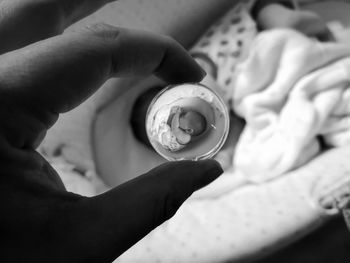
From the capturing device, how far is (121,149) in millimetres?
908

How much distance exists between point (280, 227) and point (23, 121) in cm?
43

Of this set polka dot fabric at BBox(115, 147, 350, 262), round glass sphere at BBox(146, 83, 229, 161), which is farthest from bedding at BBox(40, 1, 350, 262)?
round glass sphere at BBox(146, 83, 229, 161)

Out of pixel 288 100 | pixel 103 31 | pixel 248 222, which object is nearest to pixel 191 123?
pixel 103 31

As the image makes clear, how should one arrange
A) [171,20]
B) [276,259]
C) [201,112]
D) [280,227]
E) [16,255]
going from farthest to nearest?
1. [171,20]
2. [276,259]
3. [280,227]
4. [201,112]
5. [16,255]

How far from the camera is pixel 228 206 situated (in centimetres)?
75

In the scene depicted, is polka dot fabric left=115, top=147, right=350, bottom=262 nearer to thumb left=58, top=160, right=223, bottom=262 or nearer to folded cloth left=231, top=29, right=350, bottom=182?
folded cloth left=231, top=29, right=350, bottom=182

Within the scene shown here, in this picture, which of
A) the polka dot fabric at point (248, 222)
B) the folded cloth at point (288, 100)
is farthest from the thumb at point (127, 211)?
the folded cloth at point (288, 100)

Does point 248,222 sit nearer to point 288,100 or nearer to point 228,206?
point 228,206

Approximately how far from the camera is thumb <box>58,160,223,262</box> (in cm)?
36

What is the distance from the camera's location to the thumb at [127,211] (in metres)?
0.36

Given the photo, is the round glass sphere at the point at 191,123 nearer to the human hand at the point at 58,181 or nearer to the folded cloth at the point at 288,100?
the human hand at the point at 58,181

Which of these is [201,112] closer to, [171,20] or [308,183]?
[308,183]

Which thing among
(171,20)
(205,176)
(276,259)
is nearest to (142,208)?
(205,176)

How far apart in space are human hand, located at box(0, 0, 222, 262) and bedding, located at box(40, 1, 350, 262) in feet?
0.99
